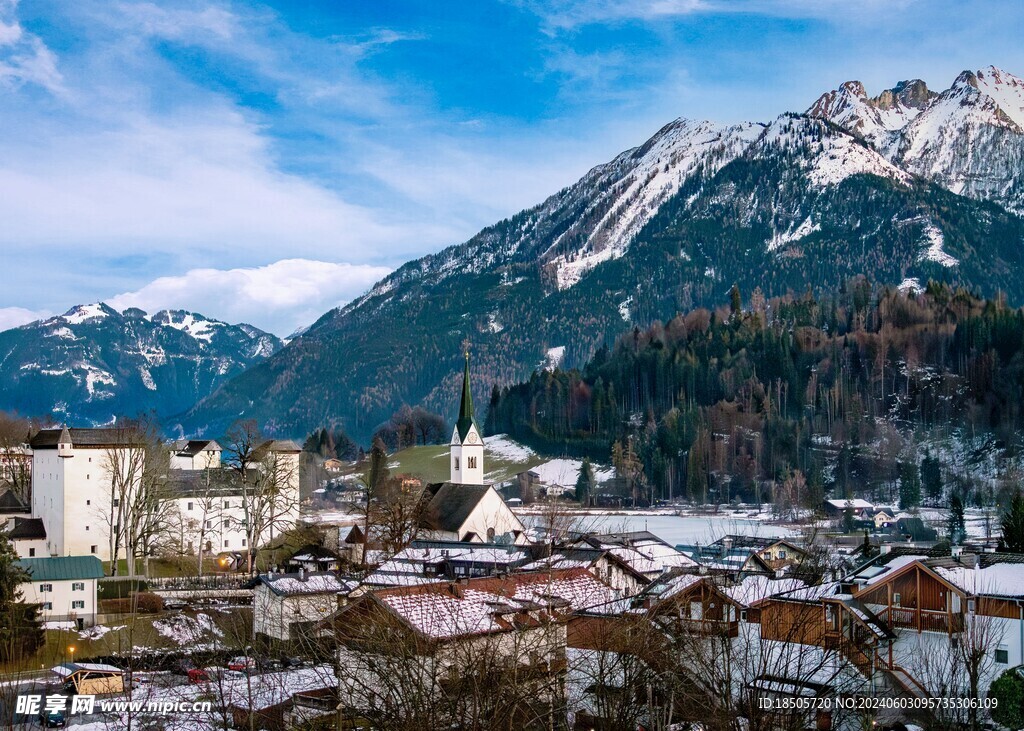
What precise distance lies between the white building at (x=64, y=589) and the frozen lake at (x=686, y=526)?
39.2m

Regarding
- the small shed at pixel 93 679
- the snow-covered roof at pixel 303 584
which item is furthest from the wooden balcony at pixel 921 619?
the small shed at pixel 93 679

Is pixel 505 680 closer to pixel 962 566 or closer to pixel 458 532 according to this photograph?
pixel 962 566

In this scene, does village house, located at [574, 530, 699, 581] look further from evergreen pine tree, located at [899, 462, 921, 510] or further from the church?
evergreen pine tree, located at [899, 462, 921, 510]

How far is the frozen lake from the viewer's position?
89188 mm

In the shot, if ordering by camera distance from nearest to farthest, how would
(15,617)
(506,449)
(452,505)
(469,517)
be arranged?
(15,617) < (469,517) < (452,505) < (506,449)

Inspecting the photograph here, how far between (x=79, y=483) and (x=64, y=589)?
17654 mm

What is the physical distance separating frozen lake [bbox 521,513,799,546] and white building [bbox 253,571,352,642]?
35.5 meters

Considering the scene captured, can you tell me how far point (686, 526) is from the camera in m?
104

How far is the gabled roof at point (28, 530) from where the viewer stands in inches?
2702

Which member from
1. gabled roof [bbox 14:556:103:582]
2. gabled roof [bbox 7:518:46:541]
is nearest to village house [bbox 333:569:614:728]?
gabled roof [bbox 14:556:103:582]

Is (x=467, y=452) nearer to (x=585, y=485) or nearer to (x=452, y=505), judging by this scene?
(x=452, y=505)

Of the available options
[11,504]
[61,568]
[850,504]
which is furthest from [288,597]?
[850,504]

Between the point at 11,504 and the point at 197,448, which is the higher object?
the point at 197,448

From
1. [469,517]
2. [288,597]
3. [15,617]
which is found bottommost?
[15,617]
